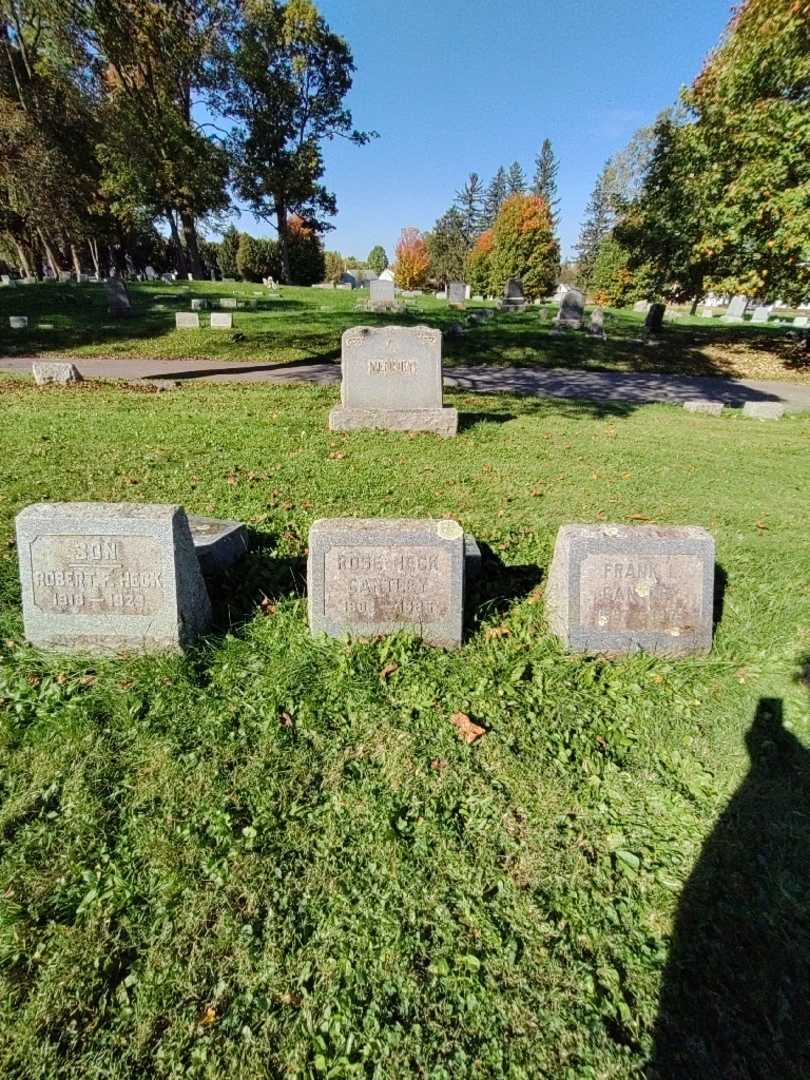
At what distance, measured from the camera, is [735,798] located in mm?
2545

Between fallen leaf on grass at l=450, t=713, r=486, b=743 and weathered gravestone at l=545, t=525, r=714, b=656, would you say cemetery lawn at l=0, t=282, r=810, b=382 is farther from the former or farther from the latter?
fallen leaf on grass at l=450, t=713, r=486, b=743

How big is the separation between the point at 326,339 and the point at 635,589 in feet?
47.9

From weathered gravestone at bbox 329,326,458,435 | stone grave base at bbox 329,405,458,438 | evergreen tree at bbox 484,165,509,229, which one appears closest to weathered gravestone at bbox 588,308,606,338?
weathered gravestone at bbox 329,326,458,435

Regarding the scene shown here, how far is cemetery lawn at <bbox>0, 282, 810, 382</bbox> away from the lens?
1471 cm

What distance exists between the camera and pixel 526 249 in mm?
42406

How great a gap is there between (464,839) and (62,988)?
1.49 m

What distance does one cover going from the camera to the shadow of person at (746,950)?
5.57 ft

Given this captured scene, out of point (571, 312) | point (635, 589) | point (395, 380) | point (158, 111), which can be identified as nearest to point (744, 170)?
point (571, 312)

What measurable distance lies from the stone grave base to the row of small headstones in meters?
5.14

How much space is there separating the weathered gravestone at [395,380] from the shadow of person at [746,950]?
21.5 feet

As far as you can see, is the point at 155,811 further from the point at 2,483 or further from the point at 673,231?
the point at 673,231

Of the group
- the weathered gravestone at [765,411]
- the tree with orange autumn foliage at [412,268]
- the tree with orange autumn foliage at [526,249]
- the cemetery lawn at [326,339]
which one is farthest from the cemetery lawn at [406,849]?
the tree with orange autumn foliage at [412,268]

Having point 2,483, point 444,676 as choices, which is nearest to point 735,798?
point 444,676

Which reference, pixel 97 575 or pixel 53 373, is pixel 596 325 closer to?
pixel 53 373
